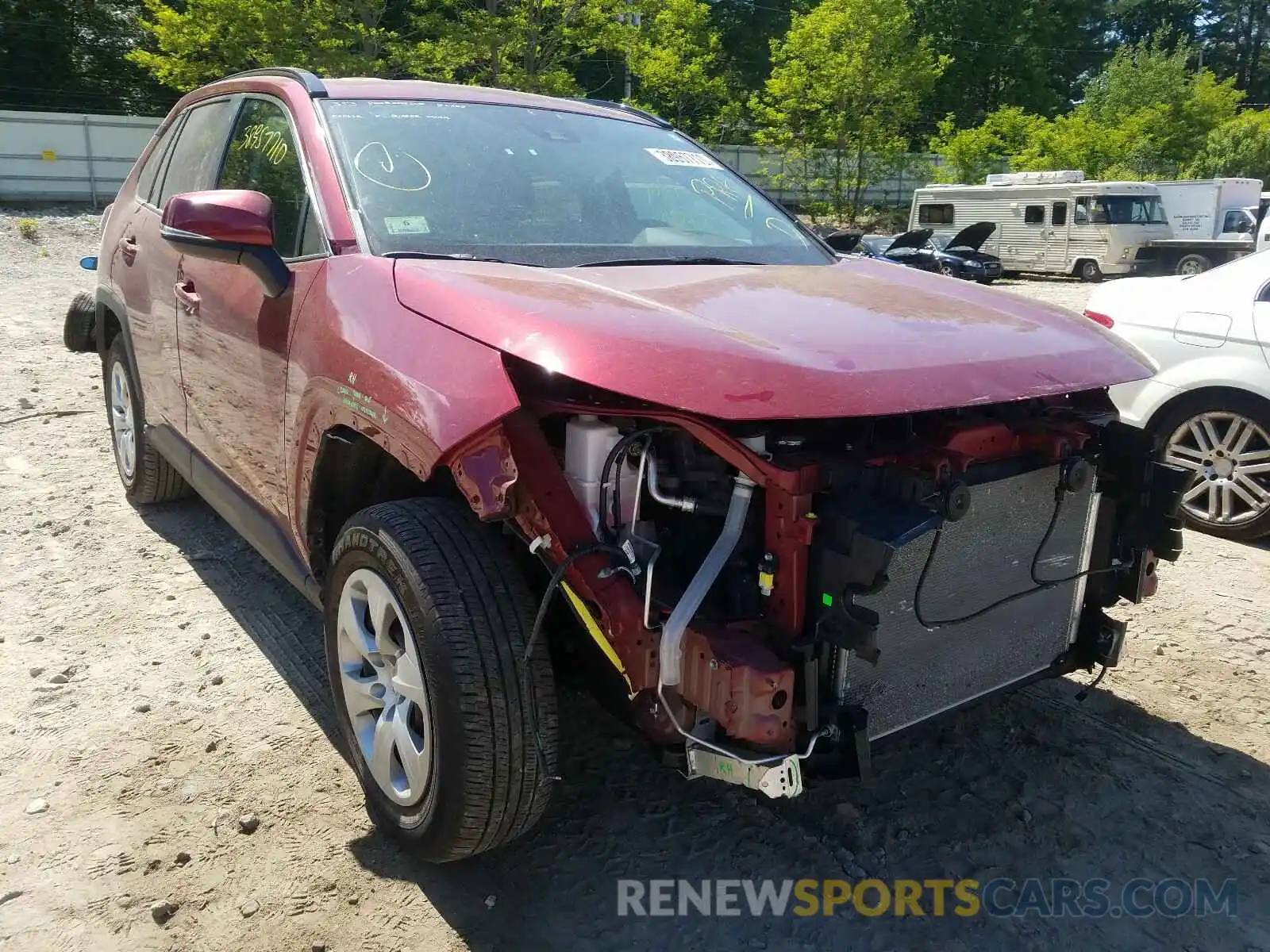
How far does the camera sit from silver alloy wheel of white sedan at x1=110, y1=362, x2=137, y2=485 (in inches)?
189

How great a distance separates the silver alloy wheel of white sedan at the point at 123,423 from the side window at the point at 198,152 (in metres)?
0.96

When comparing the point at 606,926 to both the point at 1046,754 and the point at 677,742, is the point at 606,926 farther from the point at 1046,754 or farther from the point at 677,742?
the point at 1046,754

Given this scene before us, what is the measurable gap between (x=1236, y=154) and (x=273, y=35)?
35.4 m

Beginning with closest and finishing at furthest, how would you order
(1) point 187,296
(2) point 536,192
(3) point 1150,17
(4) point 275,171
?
(2) point 536,192, (4) point 275,171, (1) point 187,296, (3) point 1150,17

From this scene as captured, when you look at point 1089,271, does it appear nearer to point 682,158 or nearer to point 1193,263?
point 1193,263

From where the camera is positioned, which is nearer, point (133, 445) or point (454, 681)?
point (454, 681)

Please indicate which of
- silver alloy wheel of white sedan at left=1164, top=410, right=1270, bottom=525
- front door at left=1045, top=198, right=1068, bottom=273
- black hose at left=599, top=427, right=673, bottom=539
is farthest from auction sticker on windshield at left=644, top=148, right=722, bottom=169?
front door at left=1045, top=198, right=1068, bottom=273

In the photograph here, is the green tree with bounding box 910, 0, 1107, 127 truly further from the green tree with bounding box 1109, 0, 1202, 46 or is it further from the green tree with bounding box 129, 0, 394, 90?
the green tree with bounding box 129, 0, 394, 90

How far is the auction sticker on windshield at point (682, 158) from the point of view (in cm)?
370

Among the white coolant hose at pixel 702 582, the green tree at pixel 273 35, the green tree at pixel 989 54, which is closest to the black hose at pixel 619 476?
the white coolant hose at pixel 702 582

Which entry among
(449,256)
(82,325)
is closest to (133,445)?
(82,325)

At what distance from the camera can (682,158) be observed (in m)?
3.79

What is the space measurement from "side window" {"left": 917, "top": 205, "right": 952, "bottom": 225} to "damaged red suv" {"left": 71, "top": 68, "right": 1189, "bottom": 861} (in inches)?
1058

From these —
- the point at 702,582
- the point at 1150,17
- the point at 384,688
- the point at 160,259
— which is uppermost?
the point at 1150,17
